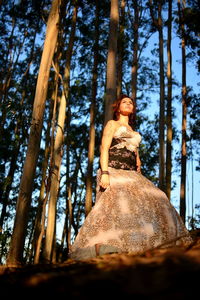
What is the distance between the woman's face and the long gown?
3.53 ft

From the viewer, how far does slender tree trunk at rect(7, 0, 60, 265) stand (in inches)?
156

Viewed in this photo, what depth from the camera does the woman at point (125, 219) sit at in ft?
8.31

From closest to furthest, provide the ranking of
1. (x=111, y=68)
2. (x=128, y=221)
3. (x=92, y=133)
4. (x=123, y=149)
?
(x=128, y=221) → (x=123, y=149) → (x=111, y=68) → (x=92, y=133)

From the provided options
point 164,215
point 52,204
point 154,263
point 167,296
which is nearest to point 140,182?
point 164,215

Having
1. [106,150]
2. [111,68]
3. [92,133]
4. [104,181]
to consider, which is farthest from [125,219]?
[92,133]

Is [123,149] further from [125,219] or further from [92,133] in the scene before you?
[92,133]

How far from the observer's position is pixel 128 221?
8.69 ft

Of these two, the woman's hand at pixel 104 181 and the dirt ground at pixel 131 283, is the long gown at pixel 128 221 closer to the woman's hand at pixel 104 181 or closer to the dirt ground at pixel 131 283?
the woman's hand at pixel 104 181

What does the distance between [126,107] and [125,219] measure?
5.68 ft

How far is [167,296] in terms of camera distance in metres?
0.50

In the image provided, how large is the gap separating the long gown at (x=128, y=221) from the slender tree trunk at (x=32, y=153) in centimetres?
156

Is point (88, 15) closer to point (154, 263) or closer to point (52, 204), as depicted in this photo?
point (52, 204)

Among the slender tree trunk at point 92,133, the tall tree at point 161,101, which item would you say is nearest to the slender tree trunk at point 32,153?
the slender tree trunk at point 92,133

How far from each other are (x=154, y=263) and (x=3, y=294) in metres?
0.36
